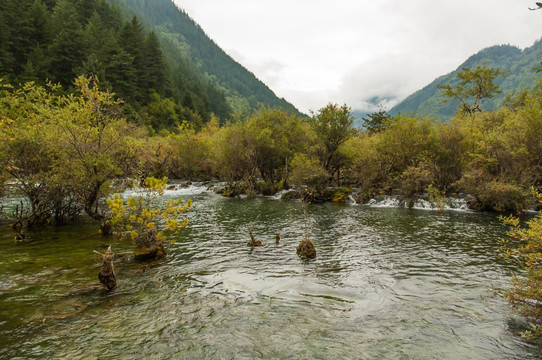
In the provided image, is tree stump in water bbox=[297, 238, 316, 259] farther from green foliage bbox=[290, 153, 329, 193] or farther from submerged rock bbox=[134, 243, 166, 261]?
green foliage bbox=[290, 153, 329, 193]

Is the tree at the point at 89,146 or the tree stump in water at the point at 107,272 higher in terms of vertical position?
the tree at the point at 89,146

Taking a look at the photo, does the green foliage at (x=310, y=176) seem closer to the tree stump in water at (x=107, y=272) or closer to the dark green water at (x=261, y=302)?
the dark green water at (x=261, y=302)

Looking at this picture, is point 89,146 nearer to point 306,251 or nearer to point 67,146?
point 67,146

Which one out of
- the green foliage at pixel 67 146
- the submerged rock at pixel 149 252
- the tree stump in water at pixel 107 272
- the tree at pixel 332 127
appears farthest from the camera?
the tree at pixel 332 127

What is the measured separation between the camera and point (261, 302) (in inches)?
408

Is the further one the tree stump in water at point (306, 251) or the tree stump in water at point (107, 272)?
the tree stump in water at point (306, 251)

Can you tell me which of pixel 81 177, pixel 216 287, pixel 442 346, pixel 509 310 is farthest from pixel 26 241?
pixel 509 310

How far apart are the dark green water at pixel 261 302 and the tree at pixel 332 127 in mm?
27056

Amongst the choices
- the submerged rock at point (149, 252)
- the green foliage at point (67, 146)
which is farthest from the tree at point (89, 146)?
the submerged rock at point (149, 252)

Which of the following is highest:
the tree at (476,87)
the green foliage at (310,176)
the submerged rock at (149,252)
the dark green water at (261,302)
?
the tree at (476,87)

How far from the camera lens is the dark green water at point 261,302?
7.50 meters

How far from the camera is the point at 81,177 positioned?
16.5 m

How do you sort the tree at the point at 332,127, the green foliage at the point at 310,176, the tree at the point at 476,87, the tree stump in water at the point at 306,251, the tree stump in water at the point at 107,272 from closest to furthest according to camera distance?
the tree stump in water at the point at 107,272, the tree stump in water at the point at 306,251, the green foliage at the point at 310,176, the tree at the point at 332,127, the tree at the point at 476,87

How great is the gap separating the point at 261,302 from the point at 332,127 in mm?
36979
